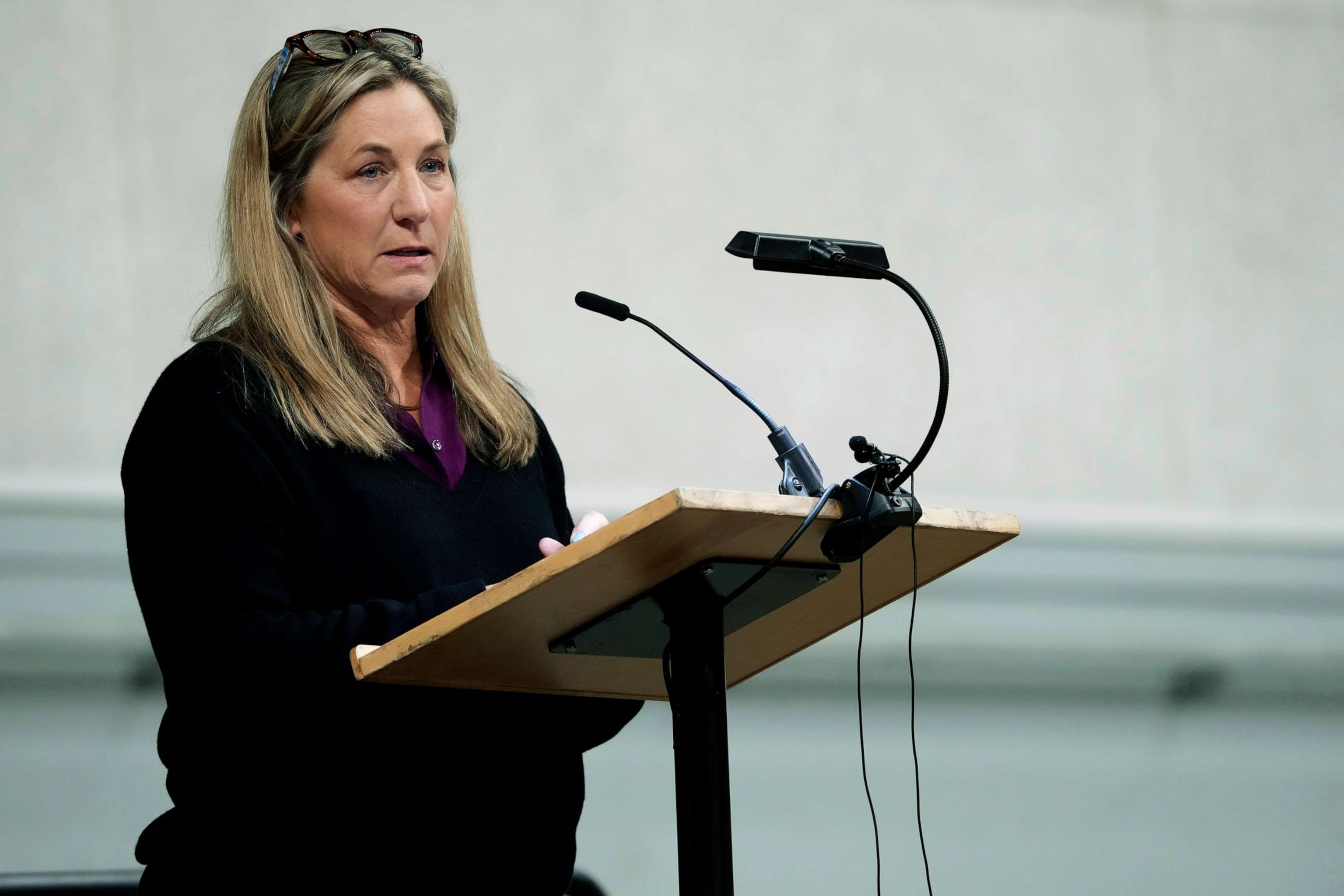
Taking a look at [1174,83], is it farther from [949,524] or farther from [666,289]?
[949,524]

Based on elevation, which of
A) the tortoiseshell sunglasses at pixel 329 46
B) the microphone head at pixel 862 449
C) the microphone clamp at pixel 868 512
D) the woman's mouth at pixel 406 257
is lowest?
the microphone clamp at pixel 868 512

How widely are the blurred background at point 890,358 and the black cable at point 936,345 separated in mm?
1543

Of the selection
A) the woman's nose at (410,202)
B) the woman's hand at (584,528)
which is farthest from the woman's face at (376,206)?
the woman's hand at (584,528)

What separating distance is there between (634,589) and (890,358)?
1.96 metres

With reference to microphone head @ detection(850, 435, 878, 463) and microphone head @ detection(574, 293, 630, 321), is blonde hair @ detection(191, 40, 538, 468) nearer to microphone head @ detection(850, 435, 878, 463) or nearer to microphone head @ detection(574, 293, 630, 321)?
microphone head @ detection(574, 293, 630, 321)

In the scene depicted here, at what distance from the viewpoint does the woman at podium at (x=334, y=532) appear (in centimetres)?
139

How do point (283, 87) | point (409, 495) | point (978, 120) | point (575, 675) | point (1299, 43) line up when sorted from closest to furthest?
point (575, 675)
point (409, 495)
point (283, 87)
point (978, 120)
point (1299, 43)

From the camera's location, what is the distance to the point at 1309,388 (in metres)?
3.32

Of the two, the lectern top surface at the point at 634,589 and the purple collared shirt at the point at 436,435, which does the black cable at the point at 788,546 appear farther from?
the purple collared shirt at the point at 436,435

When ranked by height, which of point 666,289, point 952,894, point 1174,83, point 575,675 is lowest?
point 952,894

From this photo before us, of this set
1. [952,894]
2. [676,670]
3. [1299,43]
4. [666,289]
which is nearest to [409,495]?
[676,670]

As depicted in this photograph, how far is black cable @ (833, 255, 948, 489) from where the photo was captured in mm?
1195

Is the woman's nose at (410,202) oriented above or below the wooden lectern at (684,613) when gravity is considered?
above

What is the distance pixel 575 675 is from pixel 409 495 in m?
0.33
